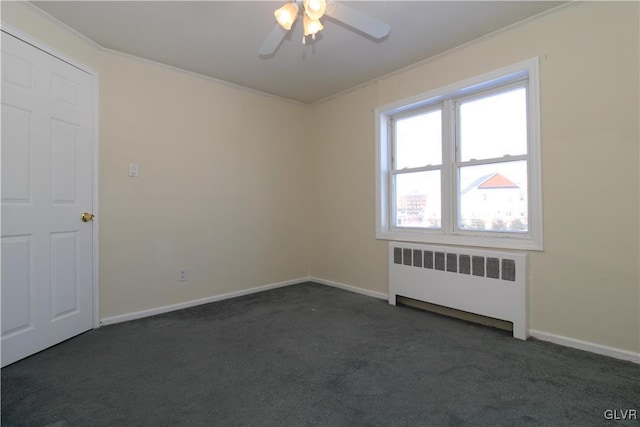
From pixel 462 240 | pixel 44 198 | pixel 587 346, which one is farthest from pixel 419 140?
pixel 44 198

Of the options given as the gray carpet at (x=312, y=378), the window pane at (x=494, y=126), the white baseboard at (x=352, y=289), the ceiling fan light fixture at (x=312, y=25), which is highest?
the ceiling fan light fixture at (x=312, y=25)

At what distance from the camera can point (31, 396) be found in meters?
1.72

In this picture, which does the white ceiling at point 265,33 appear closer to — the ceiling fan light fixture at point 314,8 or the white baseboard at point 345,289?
the ceiling fan light fixture at point 314,8

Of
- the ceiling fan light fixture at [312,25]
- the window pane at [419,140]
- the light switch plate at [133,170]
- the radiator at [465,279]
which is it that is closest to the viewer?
the ceiling fan light fixture at [312,25]

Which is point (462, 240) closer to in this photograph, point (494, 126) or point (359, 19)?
point (494, 126)

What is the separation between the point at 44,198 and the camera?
2322 mm

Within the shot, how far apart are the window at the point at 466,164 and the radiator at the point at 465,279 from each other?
162 mm

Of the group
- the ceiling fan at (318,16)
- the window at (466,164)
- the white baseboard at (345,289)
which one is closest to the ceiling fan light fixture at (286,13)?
the ceiling fan at (318,16)

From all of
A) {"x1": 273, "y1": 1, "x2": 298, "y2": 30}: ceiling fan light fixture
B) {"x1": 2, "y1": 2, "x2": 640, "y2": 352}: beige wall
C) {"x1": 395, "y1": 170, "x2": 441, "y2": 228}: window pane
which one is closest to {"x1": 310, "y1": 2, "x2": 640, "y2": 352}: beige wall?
{"x1": 2, "y1": 2, "x2": 640, "y2": 352}: beige wall

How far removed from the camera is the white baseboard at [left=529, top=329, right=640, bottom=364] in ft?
6.77

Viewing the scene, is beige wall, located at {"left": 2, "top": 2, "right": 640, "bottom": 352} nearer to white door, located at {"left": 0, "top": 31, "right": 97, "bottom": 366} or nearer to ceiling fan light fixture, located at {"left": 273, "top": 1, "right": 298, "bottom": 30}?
white door, located at {"left": 0, "top": 31, "right": 97, "bottom": 366}

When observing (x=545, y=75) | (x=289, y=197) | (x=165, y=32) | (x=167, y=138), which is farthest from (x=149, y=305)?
(x=545, y=75)

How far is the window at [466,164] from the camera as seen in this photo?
8.48 ft

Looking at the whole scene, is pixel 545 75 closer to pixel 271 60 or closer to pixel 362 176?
pixel 362 176
